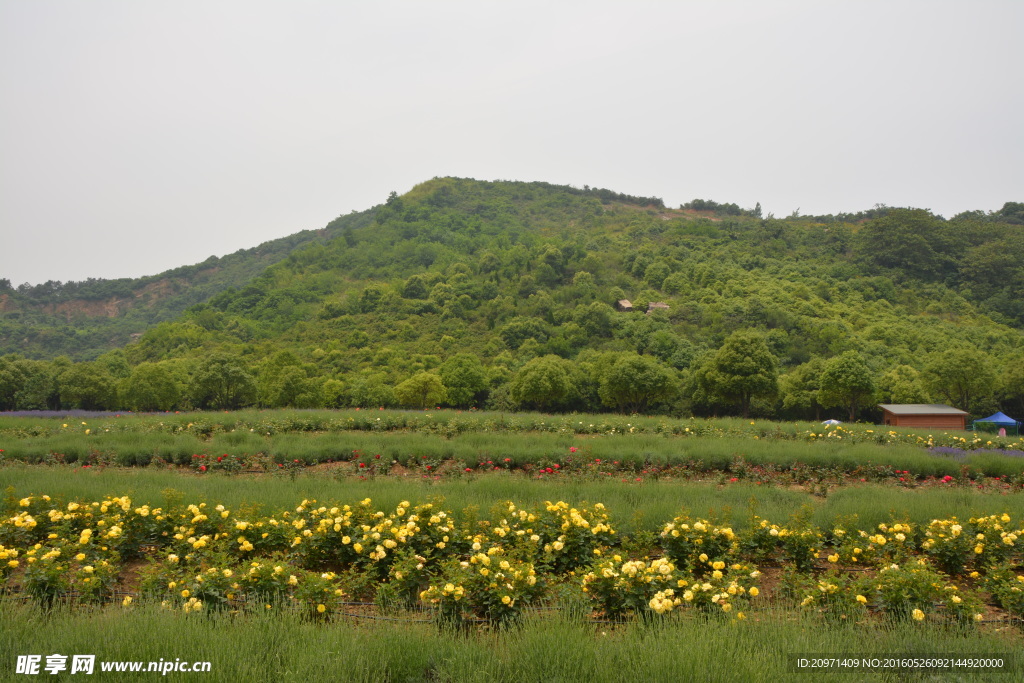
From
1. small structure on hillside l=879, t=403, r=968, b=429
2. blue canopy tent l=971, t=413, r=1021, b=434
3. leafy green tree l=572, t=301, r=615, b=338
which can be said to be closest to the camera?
small structure on hillside l=879, t=403, r=968, b=429

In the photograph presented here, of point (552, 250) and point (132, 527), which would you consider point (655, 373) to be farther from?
point (552, 250)

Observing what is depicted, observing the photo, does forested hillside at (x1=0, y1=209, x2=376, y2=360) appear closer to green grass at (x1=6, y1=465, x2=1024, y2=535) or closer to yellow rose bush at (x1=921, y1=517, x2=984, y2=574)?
green grass at (x1=6, y1=465, x2=1024, y2=535)

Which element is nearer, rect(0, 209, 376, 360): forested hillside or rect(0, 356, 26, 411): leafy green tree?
rect(0, 356, 26, 411): leafy green tree

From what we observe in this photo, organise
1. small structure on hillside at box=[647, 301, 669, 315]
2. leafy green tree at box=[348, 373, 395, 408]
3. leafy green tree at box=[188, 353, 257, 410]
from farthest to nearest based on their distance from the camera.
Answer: small structure on hillside at box=[647, 301, 669, 315], leafy green tree at box=[348, 373, 395, 408], leafy green tree at box=[188, 353, 257, 410]

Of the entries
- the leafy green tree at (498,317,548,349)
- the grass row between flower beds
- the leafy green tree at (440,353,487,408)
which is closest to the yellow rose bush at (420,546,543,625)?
the grass row between flower beds

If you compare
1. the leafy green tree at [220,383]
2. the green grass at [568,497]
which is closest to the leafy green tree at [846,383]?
the green grass at [568,497]

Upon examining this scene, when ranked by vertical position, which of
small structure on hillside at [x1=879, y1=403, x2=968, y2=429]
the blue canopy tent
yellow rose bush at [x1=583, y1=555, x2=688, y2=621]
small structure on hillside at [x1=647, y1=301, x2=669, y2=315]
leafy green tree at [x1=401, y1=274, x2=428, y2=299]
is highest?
leafy green tree at [x1=401, y1=274, x2=428, y2=299]

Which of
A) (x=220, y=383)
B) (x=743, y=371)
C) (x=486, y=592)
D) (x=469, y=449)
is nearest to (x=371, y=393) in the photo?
(x=220, y=383)

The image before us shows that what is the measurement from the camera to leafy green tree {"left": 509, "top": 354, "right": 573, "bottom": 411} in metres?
32.0

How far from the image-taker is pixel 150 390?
34.1m

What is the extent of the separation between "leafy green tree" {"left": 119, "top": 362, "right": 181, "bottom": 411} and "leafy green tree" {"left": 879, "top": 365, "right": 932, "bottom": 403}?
144 feet

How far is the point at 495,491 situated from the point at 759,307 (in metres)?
46.8

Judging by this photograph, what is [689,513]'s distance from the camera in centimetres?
641

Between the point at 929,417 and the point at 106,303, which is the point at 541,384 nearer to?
the point at 929,417
